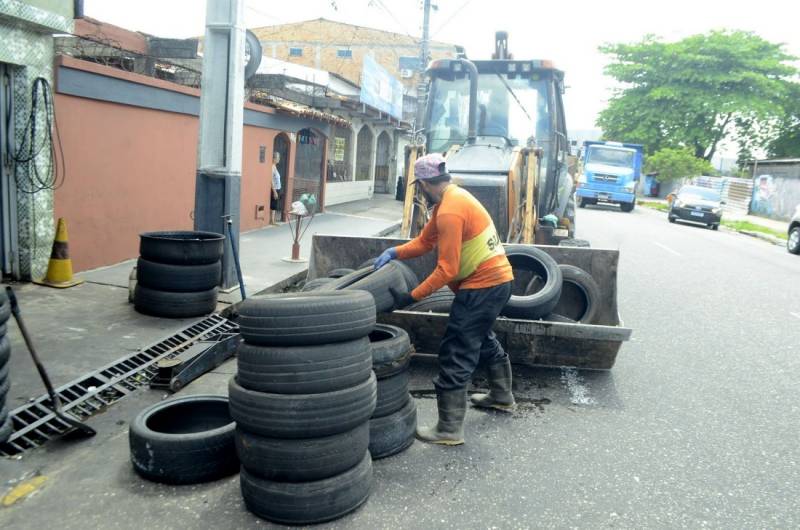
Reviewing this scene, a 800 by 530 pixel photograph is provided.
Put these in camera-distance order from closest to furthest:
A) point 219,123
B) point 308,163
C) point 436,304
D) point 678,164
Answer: point 436,304, point 219,123, point 308,163, point 678,164

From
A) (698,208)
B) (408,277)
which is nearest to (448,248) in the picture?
(408,277)

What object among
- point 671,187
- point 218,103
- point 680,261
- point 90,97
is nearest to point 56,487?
point 218,103

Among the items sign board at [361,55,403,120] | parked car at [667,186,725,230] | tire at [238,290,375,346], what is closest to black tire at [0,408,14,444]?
tire at [238,290,375,346]

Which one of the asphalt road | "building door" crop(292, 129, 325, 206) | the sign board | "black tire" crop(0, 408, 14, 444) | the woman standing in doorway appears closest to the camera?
the asphalt road

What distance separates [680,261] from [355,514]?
487 inches

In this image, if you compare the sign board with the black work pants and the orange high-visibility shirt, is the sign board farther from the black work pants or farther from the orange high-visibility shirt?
the black work pants

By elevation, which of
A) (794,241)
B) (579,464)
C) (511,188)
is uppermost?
(511,188)

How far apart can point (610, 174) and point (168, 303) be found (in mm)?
25769

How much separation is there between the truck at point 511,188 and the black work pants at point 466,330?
96 cm

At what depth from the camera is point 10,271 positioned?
8.18m

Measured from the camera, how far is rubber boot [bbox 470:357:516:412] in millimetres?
5133

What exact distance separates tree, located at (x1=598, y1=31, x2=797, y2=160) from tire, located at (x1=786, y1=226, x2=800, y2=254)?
2564cm

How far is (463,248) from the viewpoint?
4.65m

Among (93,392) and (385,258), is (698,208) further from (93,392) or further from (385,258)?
(93,392)
